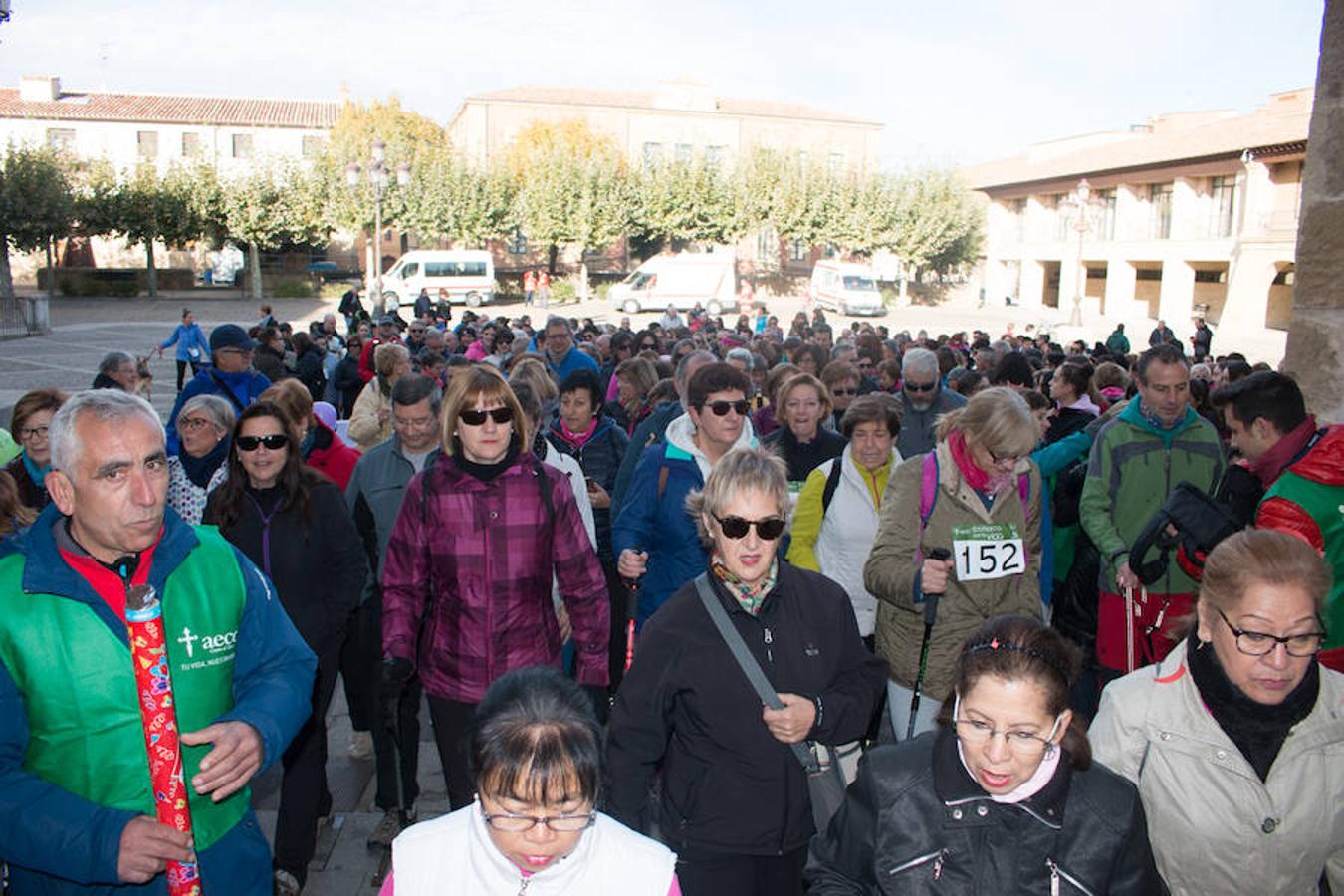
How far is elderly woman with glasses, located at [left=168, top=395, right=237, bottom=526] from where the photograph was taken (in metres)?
5.04

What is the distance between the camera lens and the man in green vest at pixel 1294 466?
11.4ft

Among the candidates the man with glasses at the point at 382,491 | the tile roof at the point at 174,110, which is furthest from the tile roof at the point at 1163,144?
the tile roof at the point at 174,110

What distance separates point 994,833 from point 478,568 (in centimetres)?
204

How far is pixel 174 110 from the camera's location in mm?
57156

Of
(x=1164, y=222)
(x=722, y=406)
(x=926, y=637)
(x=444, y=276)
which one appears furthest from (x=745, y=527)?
(x=1164, y=222)

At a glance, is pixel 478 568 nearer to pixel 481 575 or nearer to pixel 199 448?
pixel 481 575

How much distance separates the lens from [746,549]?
292 centimetres

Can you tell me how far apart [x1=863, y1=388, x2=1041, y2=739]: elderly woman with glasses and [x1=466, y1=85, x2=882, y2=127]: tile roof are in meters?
60.5

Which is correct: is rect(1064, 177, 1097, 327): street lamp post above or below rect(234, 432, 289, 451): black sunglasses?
above

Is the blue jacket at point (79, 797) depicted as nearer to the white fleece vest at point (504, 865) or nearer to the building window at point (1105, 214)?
the white fleece vest at point (504, 865)

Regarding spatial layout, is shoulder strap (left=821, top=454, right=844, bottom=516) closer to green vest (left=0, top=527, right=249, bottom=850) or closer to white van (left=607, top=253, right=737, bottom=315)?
green vest (left=0, top=527, right=249, bottom=850)

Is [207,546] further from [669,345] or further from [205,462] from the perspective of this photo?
[669,345]

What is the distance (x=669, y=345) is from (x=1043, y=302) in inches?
1599

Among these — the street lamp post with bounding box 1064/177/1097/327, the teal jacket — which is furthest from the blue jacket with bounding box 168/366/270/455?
the street lamp post with bounding box 1064/177/1097/327
